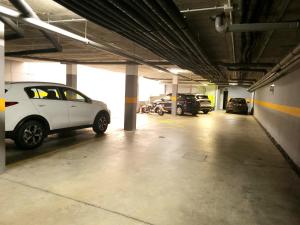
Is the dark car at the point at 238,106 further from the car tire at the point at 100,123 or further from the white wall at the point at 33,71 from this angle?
the car tire at the point at 100,123

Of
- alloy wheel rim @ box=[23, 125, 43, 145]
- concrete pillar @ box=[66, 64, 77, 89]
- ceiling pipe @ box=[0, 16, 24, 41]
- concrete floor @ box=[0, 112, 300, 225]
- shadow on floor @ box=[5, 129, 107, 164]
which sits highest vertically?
ceiling pipe @ box=[0, 16, 24, 41]

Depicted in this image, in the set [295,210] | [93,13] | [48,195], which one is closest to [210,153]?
[295,210]

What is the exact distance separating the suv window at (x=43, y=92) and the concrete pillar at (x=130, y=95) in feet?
9.73

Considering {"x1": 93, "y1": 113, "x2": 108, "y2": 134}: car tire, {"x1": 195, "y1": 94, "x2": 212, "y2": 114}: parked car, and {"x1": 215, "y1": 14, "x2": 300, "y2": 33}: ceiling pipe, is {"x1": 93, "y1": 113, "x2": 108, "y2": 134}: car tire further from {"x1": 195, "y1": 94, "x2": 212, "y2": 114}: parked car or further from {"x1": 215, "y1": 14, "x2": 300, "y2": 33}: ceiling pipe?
{"x1": 195, "y1": 94, "x2": 212, "y2": 114}: parked car

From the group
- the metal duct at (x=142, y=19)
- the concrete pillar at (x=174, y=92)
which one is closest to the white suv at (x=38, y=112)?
the metal duct at (x=142, y=19)

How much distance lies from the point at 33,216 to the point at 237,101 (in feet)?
56.7

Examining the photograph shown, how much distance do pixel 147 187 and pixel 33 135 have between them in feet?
10.1

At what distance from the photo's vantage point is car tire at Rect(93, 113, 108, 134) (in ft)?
22.1

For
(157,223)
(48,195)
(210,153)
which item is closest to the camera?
(157,223)

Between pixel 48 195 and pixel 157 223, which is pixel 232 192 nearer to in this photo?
pixel 157 223

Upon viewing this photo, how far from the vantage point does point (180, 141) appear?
6441mm

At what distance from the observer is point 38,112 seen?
4840 millimetres

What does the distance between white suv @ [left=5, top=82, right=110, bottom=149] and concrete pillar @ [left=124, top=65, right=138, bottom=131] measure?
6.38 ft

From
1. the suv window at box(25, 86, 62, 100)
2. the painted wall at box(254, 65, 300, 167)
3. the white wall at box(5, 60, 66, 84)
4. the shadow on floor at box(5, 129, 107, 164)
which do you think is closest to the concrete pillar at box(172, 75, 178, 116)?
the white wall at box(5, 60, 66, 84)
